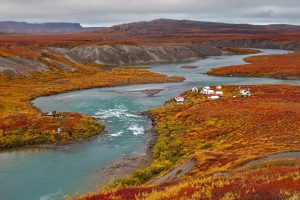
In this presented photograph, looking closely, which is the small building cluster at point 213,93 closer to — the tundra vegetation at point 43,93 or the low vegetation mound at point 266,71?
the tundra vegetation at point 43,93

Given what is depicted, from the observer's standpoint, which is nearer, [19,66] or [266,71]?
[19,66]

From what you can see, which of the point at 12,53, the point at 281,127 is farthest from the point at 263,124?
the point at 12,53

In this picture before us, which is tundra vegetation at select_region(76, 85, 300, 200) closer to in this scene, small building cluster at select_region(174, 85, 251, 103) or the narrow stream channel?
small building cluster at select_region(174, 85, 251, 103)

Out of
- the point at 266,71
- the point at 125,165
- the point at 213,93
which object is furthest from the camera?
the point at 266,71

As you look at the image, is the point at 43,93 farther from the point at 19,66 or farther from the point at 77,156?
the point at 77,156

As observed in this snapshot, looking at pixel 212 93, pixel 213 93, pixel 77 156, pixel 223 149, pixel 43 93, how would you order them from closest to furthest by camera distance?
pixel 223 149 < pixel 77 156 < pixel 212 93 < pixel 213 93 < pixel 43 93

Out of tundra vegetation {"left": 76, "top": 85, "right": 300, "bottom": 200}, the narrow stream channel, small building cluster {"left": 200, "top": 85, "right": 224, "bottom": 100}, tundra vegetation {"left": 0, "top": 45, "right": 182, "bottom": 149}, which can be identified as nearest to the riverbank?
tundra vegetation {"left": 0, "top": 45, "right": 182, "bottom": 149}

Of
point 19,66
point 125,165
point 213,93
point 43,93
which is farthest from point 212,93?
point 19,66
